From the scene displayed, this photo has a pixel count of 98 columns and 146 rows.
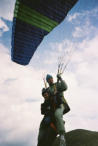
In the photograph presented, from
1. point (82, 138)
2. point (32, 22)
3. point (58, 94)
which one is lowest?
point (82, 138)

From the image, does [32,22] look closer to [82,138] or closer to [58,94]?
[58,94]

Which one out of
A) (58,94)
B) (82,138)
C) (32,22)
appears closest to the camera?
(58,94)

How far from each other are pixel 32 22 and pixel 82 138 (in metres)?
4.63

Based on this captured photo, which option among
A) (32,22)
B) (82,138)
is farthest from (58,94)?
(32,22)

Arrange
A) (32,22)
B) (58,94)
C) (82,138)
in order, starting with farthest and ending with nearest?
(32,22), (82,138), (58,94)

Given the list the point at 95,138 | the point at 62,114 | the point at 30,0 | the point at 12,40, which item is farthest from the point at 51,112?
the point at 30,0

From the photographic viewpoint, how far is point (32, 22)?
341 inches

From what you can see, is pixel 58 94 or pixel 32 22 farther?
pixel 32 22

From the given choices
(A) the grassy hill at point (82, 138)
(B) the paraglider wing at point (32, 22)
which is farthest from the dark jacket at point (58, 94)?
(B) the paraglider wing at point (32, 22)

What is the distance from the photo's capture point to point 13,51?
8.95m

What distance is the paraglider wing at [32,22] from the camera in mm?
8008

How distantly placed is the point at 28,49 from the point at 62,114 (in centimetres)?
387

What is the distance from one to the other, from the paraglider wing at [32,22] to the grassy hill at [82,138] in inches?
139

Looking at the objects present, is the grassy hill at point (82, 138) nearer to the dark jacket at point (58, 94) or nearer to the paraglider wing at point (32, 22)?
the dark jacket at point (58, 94)
